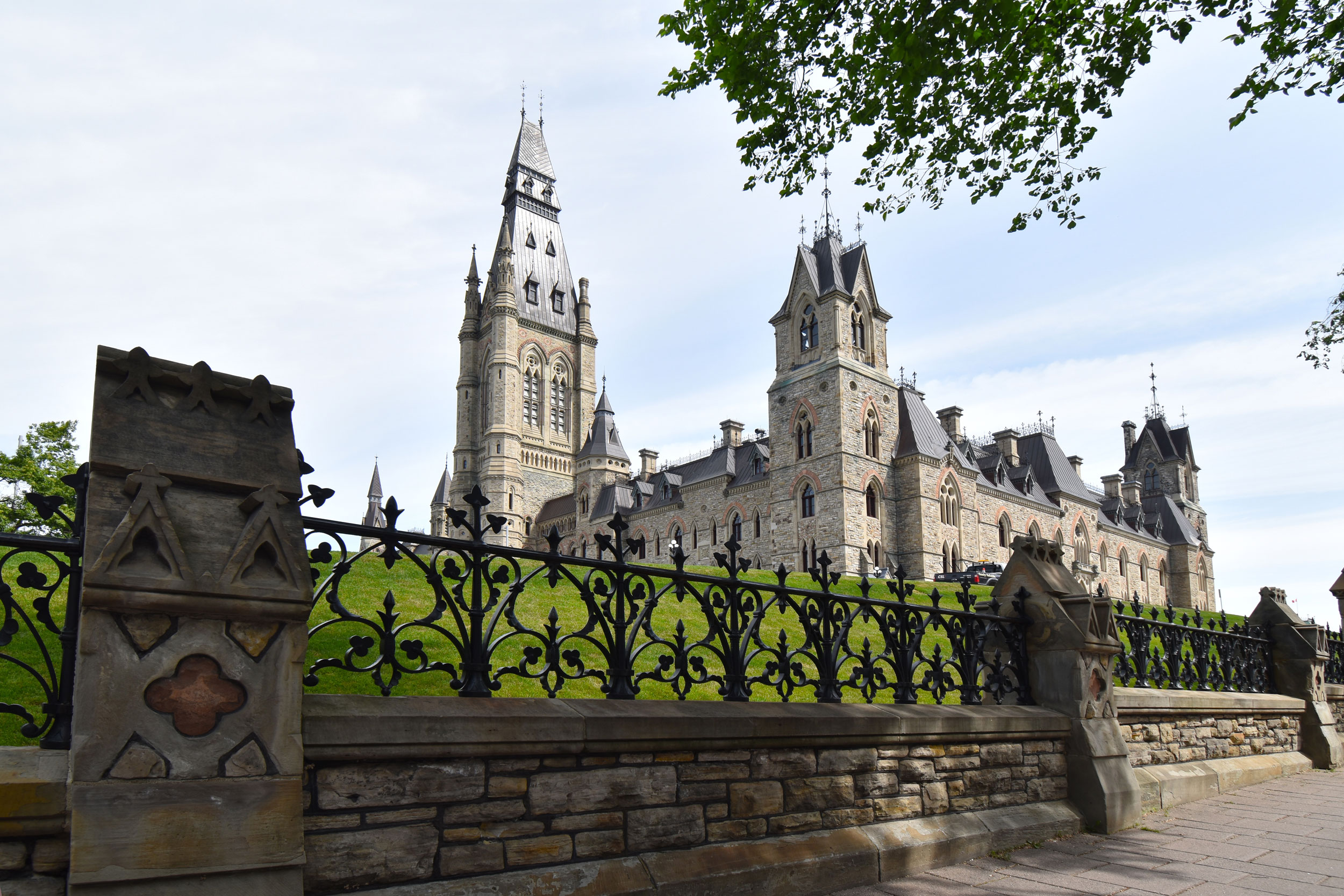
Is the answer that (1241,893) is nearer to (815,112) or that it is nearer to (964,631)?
(964,631)

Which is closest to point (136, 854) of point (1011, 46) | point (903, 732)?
point (903, 732)

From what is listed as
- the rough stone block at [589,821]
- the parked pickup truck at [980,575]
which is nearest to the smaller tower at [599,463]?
the parked pickup truck at [980,575]

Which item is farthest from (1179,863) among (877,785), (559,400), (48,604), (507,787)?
(559,400)

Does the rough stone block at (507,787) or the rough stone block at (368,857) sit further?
the rough stone block at (507,787)

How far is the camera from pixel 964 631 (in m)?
7.02

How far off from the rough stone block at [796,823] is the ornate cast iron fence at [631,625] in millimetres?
674

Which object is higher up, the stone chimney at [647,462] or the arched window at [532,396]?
the arched window at [532,396]

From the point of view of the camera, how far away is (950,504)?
159 ft

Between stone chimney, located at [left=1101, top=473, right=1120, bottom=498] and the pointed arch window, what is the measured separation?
4197cm

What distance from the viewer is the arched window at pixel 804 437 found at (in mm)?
46219

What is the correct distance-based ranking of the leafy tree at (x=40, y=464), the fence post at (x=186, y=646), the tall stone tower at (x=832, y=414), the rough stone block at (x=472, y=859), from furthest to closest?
the tall stone tower at (x=832, y=414) → the leafy tree at (x=40, y=464) → the rough stone block at (x=472, y=859) → the fence post at (x=186, y=646)

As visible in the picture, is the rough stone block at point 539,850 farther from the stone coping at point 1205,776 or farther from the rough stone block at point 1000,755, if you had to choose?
the stone coping at point 1205,776

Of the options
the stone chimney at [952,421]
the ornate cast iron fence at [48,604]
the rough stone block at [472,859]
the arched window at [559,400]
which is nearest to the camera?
the ornate cast iron fence at [48,604]

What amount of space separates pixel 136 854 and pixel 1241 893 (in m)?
5.82
